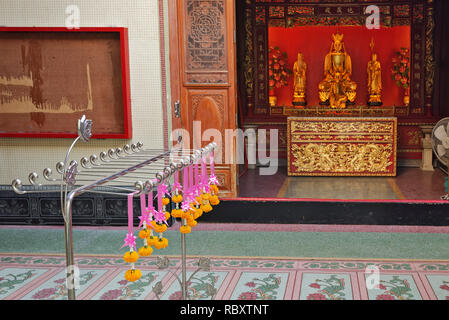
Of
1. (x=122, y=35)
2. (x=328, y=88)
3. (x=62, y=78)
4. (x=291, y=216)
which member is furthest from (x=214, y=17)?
(x=328, y=88)

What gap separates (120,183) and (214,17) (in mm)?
1975

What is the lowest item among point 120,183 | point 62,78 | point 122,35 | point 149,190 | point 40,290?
point 40,290

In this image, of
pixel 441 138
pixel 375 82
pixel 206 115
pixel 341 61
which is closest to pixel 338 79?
pixel 341 61

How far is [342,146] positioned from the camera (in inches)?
299

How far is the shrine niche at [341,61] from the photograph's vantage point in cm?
858

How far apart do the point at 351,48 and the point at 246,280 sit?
5679 millimetres

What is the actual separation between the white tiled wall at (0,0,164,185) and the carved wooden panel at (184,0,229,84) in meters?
0.33

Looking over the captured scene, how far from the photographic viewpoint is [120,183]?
6027 millimetres

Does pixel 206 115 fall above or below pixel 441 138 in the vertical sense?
above

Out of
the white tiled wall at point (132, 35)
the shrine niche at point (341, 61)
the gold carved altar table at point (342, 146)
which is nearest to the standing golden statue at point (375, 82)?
the shrine niche at point (341, 61)

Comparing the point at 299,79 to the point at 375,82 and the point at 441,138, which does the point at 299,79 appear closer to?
the point at 375,82

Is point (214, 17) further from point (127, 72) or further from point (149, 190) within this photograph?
point (149, 190)

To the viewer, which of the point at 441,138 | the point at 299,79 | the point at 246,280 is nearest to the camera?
the point at 246,280

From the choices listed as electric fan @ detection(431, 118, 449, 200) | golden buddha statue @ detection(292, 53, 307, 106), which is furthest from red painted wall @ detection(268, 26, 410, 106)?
electric fan @ detection(431, 118, 449, 200)
